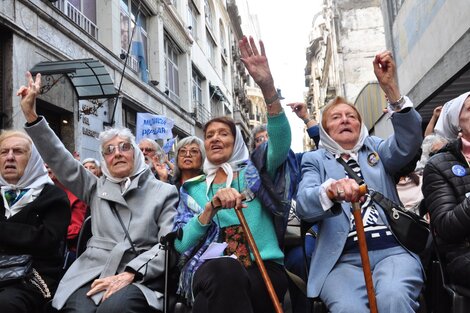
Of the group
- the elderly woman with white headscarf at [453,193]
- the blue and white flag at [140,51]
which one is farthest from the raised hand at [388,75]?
the blue and white flag at [140,51]

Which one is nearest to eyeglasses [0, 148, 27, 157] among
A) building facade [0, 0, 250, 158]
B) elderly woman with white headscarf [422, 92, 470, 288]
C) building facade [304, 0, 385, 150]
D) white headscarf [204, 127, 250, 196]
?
white headscarf [204, 127, 250, 196]

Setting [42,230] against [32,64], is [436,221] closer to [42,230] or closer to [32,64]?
[42,230]

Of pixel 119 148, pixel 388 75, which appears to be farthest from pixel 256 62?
pixel 119 148

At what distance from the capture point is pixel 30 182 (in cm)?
346

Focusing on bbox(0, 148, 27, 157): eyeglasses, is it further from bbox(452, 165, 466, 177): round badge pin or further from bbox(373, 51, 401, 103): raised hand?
bbox(452, 165, 466, 177): round badge pin

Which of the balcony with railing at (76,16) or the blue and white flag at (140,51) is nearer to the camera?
the balcony with railing at (76,16)

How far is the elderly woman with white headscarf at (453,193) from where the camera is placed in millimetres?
2535

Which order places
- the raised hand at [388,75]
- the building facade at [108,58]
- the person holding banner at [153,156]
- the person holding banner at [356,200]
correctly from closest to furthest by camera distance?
1. the person holding banner at [356,200]
2. the raised hand at [388,75]
3. the person holding banner at [153,156]
4. the building facade at [108,58]

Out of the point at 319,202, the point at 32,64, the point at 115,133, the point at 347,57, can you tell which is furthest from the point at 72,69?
the point at 347,57

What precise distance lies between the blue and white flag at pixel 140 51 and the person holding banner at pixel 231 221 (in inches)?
502

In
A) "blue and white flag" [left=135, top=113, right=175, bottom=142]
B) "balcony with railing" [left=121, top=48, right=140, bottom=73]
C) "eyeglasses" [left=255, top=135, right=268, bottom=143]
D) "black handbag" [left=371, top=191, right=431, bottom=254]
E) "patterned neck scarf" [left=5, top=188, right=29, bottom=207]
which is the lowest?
"black handbag" [left=371, top=191, right=431, bottom=254]

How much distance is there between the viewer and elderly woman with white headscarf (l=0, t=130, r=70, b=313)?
3.12 m

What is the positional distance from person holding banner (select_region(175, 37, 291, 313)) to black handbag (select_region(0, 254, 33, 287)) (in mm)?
1075

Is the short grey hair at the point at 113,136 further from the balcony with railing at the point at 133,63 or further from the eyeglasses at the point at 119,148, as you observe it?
the balcony with railing at the point at 133,63
